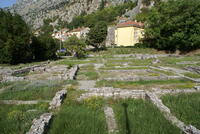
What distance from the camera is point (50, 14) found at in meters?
144

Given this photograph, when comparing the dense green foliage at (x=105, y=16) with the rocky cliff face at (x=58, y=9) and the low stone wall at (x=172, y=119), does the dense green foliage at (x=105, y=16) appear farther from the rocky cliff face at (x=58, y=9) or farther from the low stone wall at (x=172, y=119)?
the low stone wall at (x=172, y=119)

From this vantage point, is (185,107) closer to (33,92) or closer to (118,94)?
(118,94)

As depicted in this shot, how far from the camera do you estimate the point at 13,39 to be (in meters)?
24.7

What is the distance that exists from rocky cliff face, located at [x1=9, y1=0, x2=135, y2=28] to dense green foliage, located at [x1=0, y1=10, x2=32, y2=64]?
10016 centimetres

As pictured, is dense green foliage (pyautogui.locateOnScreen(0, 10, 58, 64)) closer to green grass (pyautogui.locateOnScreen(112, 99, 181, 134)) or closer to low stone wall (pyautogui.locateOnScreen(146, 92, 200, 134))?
green grass (pyautogui.locateOnScreen(112, 99, 181, 134))

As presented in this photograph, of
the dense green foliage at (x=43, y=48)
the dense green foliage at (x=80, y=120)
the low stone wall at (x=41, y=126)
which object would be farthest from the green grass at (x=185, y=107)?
the dense green foliage at (x=43, y=48)

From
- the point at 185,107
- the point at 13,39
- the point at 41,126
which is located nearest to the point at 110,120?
the point at 41,126

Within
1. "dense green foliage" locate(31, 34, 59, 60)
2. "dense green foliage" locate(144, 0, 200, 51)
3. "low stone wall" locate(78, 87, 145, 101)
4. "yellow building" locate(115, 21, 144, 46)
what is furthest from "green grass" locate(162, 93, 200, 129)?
"yellow building" locate(115, 21, 144, 46)

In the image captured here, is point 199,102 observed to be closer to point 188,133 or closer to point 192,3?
point 188,133

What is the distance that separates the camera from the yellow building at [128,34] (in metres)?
46.5

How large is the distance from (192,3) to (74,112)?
128 ft

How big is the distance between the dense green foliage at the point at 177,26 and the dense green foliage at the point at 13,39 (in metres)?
32.9

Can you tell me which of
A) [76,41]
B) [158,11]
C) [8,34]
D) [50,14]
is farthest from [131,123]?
[50,14]

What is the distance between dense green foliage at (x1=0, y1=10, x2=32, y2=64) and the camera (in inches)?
955
